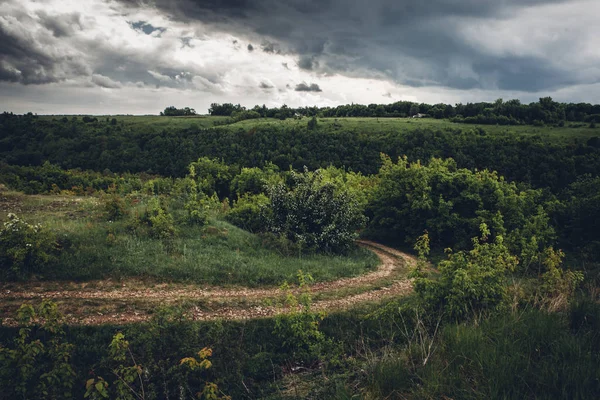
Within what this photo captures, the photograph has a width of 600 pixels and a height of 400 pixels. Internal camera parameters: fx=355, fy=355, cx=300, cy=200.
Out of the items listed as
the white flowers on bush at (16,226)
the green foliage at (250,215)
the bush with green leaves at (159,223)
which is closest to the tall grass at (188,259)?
the bush with green leaves at (159,223)

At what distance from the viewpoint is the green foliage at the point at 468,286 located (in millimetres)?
6962

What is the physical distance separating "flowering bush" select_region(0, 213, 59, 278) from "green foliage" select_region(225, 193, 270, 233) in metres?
9.34

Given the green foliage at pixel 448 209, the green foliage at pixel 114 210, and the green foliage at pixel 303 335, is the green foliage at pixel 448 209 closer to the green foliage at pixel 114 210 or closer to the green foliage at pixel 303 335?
the green foliage at pixel 303 335

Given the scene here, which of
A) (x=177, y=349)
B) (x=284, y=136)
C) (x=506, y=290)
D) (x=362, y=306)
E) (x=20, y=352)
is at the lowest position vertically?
(x=362, y=306)

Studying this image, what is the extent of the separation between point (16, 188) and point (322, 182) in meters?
20.8

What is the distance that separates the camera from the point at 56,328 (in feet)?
21.1

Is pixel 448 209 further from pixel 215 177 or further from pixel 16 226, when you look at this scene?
pixel 215 177

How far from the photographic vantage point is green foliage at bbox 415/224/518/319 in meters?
6.96

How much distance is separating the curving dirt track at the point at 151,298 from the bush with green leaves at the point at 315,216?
4.44m

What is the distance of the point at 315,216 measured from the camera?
1875cm

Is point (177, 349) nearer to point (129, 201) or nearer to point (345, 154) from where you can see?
point (129, 201)

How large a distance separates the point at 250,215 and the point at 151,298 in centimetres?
956

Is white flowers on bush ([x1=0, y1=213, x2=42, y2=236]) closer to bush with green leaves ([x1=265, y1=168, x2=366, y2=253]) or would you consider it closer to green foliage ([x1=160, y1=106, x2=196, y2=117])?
bush with green leaves ([x1=265, y1=168, x2=366, y2=253])

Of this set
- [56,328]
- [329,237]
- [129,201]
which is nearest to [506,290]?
[56,328]
